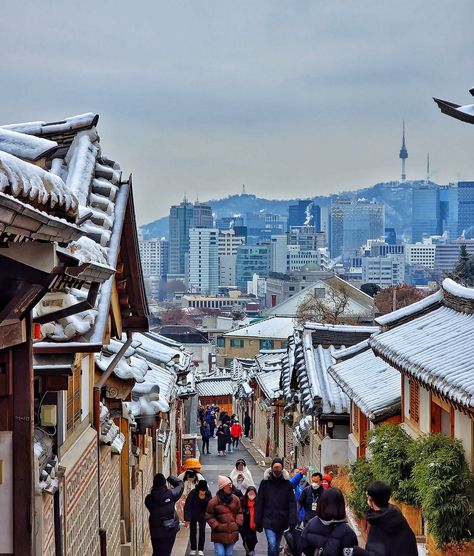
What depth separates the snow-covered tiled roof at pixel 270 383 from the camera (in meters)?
42.0

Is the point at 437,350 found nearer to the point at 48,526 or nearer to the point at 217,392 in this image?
the point at 48,526

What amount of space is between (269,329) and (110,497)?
9294 centimetres

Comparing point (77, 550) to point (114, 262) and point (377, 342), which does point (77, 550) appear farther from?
point (377, 342)

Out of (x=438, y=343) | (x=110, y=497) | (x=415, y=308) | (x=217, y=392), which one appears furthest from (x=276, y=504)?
(x=217, y=392)

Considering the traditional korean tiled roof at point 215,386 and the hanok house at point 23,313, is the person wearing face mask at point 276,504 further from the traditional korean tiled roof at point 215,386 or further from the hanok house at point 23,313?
the traditional korean tiled roof at point 215,386

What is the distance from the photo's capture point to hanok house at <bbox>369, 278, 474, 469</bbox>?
13.1m

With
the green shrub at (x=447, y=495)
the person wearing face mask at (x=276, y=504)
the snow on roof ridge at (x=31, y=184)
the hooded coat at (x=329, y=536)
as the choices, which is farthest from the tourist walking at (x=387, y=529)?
the person wearing face mask at (x=276, y=504)

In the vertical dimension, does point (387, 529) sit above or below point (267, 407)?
above

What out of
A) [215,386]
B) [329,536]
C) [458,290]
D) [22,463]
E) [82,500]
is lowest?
[215,386]

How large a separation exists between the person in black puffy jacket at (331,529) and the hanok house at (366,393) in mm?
7909

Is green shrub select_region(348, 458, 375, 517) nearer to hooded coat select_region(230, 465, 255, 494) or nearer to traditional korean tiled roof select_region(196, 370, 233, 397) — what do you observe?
hooded coat select_region(230, 465, 255, 494)

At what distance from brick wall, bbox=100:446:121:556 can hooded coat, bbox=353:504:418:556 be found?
14.1ft

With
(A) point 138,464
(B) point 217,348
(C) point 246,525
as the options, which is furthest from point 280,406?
(B) point 217,348

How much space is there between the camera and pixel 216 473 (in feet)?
112
